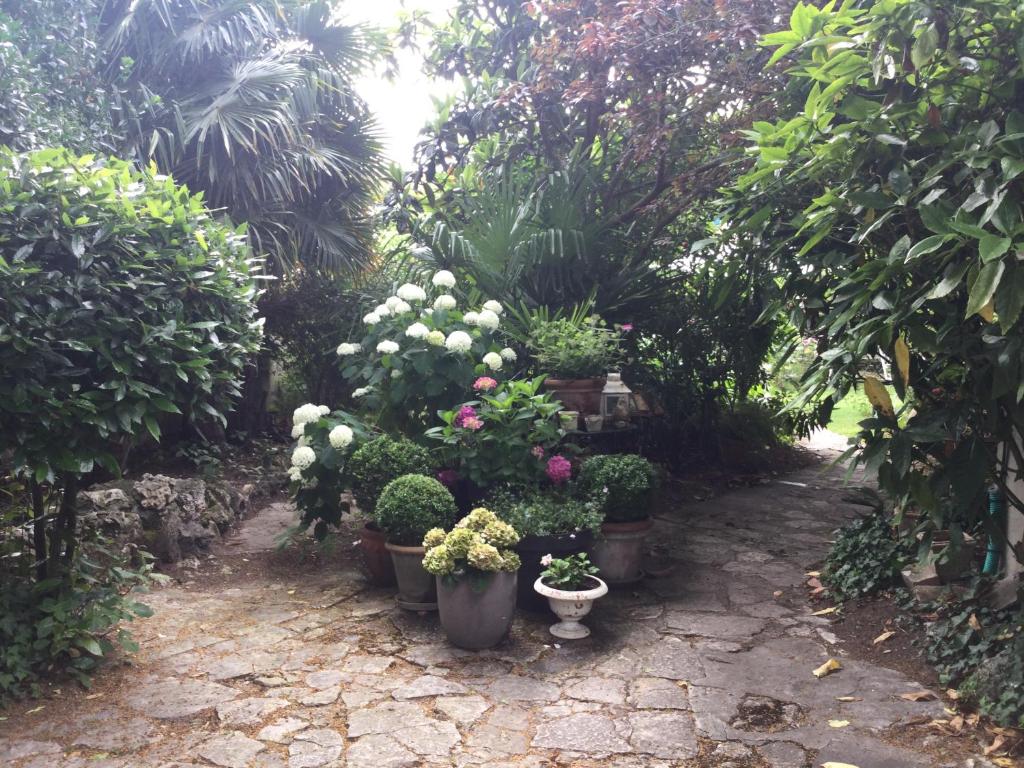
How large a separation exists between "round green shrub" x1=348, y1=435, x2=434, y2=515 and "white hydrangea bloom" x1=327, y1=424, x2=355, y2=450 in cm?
11

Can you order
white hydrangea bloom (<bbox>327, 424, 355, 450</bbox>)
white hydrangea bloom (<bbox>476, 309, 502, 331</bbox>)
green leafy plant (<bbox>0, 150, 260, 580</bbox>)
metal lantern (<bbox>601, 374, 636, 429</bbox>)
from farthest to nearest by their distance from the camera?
1. metal lantern (<bbox>601, 374, 636, 429</bbox>)
2. white hydrangea bloom (<bbox>476, 309, 502, 331</bbox>)
3. white hydrangea bloom (<bbox>327, 424, 355, 450</bbox>)
4. green leafy plant (<bbox>0, 150, 260, 580</bbox>)

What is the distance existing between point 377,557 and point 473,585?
1.10m

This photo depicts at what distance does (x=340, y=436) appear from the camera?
4117 mm

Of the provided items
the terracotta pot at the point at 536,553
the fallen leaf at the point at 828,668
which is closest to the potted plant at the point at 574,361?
the terracotta pot at the point at 536,553

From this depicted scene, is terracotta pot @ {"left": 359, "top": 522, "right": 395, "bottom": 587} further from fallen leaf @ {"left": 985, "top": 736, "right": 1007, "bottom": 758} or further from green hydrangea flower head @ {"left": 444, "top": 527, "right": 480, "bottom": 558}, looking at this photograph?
fallen leaf @ {"left": 985, "top": 736, "right": 1007, "bottom": 758}

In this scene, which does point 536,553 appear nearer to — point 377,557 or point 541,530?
point 541,530

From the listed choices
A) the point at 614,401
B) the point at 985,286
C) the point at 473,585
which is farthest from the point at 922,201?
the point at 614,401

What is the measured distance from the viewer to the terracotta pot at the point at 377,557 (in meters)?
4.20

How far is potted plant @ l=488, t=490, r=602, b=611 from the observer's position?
3.75 metres

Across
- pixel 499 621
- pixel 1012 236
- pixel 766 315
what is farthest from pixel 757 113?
pixel 499 621

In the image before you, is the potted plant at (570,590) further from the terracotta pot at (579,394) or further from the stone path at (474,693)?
the terracotta pot at (579,394)

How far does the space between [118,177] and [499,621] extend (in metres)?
2.41

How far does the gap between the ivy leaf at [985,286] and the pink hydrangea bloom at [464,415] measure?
2545mm

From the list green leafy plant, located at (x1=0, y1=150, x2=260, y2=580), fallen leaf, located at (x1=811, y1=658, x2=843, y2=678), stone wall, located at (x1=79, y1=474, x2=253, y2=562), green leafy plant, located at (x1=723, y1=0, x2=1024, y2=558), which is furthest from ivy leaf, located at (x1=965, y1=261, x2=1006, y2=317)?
stone wall, located at (x1=79, y1=474, x2=253, y2=562)
